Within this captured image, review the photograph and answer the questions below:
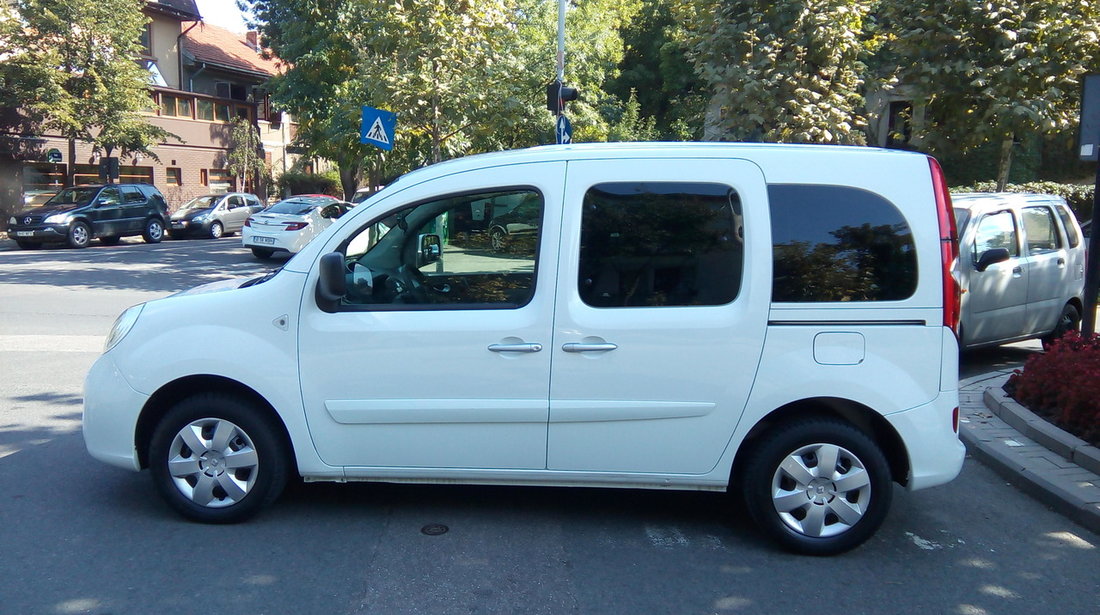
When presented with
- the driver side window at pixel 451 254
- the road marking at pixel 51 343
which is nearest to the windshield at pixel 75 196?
the road marking at pixel 51 343

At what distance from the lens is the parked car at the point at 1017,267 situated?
8.38 m

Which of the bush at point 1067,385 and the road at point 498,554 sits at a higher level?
the bush at point 1067,385

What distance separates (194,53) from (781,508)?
4205 cm

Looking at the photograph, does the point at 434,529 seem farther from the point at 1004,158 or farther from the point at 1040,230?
the point at 1004,158

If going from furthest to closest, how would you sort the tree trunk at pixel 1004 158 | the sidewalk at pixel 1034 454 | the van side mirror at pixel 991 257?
the tree trunk at pixel 1004 158 → the van side mirror at pixel 991 257 → the sidewalk at pixel 1034 454

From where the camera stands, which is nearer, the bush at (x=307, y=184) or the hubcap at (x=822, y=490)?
the hubcap at (x=822, y=490)

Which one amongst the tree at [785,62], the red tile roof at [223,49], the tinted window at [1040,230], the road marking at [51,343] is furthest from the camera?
the red tile roof at [223,49]

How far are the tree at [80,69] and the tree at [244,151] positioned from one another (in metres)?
10.0

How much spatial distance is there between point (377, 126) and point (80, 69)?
62.4 ft

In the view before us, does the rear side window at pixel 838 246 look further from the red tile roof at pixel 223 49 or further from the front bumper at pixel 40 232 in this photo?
the red tile roof at pixel 223 49

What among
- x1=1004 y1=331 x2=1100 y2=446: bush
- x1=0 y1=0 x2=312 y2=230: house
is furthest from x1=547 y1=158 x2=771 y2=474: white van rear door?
x1=0 y1=0 x2=312 y2=230: house

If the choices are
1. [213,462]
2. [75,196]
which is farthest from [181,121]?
[213,462]

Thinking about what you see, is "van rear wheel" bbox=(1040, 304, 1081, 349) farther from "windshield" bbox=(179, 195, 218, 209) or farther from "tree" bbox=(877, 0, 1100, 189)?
"windshield" bbox=(179, 195, 218, 209)

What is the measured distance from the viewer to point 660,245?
448 cm
